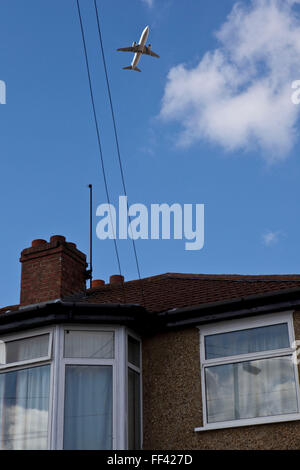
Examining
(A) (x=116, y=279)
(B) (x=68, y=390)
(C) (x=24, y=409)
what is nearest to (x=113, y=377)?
(B) (x=68, y=390)

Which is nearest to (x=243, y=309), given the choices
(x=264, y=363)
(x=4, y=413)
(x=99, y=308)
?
(x=264, y=363)

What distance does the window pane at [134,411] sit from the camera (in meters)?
9.08

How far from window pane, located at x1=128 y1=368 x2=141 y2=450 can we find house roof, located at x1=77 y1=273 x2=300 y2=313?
1.12 m

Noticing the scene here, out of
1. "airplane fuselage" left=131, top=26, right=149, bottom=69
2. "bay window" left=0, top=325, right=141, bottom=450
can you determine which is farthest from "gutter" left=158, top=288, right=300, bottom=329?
"airplane fuselage" left=131, top=26, right=149, bottom=69

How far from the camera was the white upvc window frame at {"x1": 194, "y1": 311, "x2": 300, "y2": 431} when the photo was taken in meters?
8.64

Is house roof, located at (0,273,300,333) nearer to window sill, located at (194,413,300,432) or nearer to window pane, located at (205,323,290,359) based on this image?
window pane, located at (205,323,290,359)

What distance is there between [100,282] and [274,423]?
5.85 m

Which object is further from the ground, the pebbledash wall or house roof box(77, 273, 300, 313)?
house roof box(77, 273, 300, 313)

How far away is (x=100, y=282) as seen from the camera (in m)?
13.6

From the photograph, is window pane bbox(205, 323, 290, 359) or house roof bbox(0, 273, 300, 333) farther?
house roof bbox(0, 273, 300, 333)

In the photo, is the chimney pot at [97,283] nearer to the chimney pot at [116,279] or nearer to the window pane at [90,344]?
the chimney pot at [116,279]

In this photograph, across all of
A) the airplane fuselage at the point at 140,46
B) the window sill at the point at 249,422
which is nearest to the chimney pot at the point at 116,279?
the window sill at the point at 249,422

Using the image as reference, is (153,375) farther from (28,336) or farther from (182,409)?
(28,336)
